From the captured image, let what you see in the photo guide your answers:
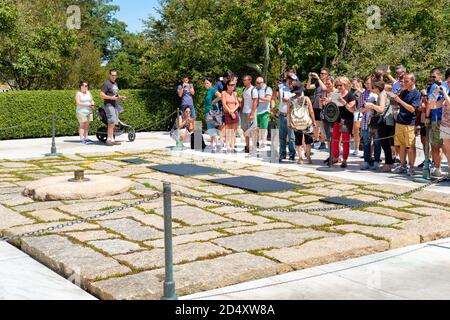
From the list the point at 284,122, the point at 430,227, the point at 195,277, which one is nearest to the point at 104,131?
the point at 284,122

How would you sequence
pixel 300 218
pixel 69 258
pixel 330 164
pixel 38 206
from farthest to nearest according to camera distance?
pixel 330 164
pixel 38 206
pixel 300 218
pixel 69 258

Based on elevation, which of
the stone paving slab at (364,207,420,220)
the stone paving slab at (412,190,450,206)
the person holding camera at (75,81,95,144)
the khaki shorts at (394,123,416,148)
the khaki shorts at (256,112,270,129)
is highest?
the person holding camera at (75,81,95,144)

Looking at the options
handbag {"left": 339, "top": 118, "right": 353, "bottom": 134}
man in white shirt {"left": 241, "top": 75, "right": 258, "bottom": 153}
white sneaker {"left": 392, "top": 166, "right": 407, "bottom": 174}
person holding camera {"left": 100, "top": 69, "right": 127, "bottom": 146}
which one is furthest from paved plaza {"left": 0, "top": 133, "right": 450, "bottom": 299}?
person holding camera {"left": 100, "top": 69, "right": 127, "bottom": 146}

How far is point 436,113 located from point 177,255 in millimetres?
5489

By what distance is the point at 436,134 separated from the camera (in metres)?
9.38

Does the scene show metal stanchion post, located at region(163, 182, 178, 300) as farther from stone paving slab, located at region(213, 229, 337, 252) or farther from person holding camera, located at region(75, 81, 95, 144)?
person holding camera, located at region(75, 81, 95, 144)

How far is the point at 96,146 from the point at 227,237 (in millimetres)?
9549

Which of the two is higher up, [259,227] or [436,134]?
[436,134]

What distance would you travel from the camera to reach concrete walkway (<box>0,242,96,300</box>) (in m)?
4.51

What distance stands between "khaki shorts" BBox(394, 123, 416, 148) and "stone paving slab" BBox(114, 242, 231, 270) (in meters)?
5.04

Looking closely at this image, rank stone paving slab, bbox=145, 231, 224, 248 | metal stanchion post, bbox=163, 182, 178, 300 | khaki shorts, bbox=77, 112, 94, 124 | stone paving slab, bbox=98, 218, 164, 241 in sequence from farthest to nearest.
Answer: khaki shorts, bbox=77, 112, 94, 124 < stone paving slab, bbox=98, 218, 164, 241 < stone paving slab, bbox=145, 231, 224, 248 < metal stanchion post, bbox=163, 182, 178, 300

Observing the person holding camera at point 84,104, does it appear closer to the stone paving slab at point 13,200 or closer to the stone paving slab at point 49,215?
the stone paving slab at point 13,200

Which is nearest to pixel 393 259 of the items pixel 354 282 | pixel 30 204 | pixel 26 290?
pixel 354 282

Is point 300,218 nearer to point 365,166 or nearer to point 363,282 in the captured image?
point 363,282
